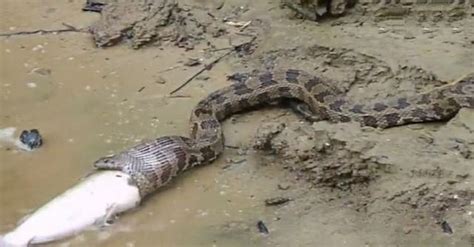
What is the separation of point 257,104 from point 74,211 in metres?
2.15

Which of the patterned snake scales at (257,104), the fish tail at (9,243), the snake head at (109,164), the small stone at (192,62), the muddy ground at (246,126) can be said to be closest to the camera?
the fish tail at (9,243)

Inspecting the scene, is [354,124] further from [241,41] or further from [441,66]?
[241,41]

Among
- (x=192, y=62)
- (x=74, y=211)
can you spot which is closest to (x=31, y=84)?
(x=192, y=62)

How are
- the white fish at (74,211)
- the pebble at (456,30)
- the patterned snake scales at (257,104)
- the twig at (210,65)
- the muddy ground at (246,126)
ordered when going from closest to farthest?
the white fish at (74,211), the muddy ground at (246,126), the patterned snake scales at (257,104), the twig at (210,65), the pebble at (456,30)

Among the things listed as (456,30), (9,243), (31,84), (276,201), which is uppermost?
(456,30)

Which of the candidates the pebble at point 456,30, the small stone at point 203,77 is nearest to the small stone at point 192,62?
the small stone at point 203,77

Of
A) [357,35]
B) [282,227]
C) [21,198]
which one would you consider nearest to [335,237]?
[282,227]

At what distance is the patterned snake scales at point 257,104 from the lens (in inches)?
254

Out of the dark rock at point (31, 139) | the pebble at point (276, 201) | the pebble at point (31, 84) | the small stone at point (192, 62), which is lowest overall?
the pebble at point (31, 84)

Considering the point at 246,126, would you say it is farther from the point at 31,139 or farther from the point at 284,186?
the point at 31,139

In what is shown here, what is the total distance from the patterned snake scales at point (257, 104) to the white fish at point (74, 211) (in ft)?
0.68

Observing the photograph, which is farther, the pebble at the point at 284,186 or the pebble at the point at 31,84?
the pebble at the point at 31,84

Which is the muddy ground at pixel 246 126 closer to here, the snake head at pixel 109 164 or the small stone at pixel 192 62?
the small stone at pixel 192 62

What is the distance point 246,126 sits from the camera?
292 inches
